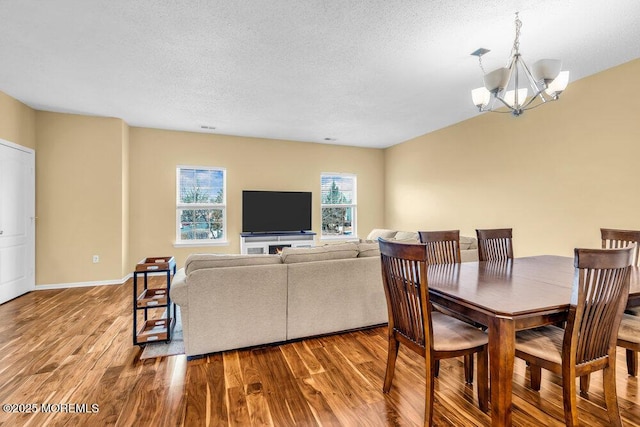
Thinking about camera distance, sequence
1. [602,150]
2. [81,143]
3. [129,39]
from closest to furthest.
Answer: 1. [129,39]
2. [602,150]
3. [81,143]

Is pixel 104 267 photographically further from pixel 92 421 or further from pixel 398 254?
pixel 398 254

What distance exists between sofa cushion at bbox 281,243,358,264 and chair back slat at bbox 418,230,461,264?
2.28ft

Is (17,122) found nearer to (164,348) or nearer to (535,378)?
(164,348)

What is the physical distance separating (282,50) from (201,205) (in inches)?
153

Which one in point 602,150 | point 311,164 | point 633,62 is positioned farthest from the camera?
point 311,164

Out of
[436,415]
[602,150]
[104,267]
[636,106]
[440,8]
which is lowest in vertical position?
[436,415]

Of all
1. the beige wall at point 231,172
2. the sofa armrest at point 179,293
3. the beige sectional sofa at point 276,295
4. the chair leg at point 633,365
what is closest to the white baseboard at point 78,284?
the beige wall at point 231,172

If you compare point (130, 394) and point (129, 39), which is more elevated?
point (129, 39)

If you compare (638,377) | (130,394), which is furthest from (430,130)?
(130,394)

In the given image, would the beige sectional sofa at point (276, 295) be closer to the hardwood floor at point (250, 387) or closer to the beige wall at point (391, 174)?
the hardwood floor at point (250, 387)

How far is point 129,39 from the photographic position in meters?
2.54

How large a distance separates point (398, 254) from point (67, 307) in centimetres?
425

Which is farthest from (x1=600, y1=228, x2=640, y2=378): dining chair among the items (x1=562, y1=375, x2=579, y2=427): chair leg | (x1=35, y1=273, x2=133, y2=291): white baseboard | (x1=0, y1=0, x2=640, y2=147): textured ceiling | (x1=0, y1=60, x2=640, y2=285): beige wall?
(x1=35, y1=273, x2=133, y2=291): white baseboard

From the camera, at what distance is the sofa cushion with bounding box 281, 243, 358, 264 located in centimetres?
274
